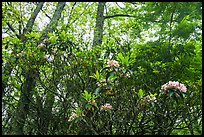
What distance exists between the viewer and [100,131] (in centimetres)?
360

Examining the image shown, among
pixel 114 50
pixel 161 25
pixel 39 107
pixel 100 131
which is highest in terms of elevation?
pixel 161 25

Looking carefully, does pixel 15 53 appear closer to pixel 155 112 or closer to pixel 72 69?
pixel 72 69

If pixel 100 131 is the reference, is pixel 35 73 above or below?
above

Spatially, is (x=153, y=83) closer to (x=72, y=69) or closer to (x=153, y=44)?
(x=153, y=44)

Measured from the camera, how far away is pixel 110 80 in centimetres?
325

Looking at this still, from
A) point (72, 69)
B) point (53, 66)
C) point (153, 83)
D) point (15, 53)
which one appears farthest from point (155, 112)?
point (15, 53)

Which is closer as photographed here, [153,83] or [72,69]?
[153,83]

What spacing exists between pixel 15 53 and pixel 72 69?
3.16 feet

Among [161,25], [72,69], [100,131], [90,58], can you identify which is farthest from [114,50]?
[100,131]

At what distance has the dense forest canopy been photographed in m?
3.46

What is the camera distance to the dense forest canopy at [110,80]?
3.46 meters

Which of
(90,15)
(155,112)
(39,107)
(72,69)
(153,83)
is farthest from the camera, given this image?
(90,15)

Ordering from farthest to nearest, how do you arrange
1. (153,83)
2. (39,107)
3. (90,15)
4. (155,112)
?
(90,15) < (39,107) < (153,83) < (155,112)

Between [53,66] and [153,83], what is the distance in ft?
5.02
